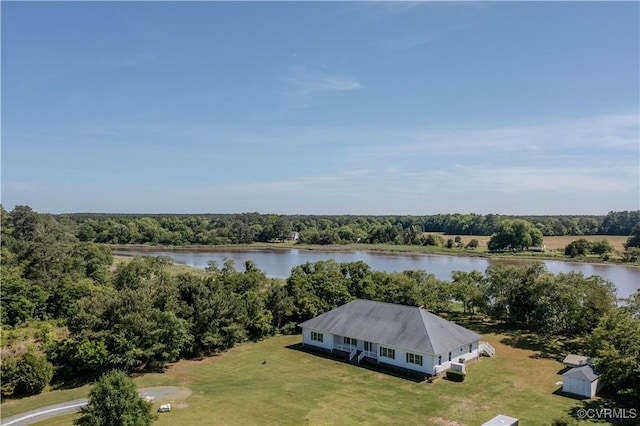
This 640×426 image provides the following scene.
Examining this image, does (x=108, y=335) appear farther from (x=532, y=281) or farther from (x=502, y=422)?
(x=532, y=281)

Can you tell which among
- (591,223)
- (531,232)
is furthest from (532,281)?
(591,223)

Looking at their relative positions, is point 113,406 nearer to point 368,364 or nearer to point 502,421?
point 502,421

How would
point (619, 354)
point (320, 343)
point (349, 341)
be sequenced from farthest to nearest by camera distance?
point (320, 343) → point (349, 341) → point (619, 354)

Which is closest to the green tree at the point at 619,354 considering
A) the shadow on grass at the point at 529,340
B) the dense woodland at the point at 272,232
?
the shadow on grass at the point at 529,340

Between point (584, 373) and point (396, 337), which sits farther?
point (396, 337)

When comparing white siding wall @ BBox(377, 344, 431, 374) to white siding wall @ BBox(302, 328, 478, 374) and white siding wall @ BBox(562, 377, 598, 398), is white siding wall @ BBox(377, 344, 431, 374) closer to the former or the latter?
white siding wall @ BBox(302, 328, 478, 374)

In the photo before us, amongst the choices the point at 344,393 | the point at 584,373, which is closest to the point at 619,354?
the point at 584,373

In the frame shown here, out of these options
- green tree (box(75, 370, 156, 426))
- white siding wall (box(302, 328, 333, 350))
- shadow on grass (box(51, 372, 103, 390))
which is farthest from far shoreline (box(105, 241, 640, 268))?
green tree (box(75, 370, 156, 426))
